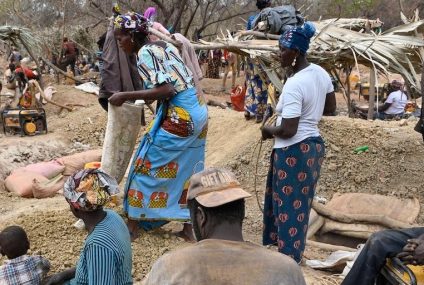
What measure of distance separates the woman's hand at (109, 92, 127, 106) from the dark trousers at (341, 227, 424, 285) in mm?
1846

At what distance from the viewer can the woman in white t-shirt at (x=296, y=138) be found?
11.3 feet

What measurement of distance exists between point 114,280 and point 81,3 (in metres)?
19.0

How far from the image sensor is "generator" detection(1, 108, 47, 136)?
9.01 m

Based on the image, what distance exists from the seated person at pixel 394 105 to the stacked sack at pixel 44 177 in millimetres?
5253

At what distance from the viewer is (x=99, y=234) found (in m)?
2.43

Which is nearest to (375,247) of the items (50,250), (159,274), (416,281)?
(416,281)

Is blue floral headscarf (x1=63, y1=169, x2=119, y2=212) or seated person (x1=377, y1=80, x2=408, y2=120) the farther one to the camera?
seated person (x1=377, y1=80, x2=408, y2=120)

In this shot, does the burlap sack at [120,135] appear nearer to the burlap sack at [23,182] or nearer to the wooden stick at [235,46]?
the wooden stick at [235,46]

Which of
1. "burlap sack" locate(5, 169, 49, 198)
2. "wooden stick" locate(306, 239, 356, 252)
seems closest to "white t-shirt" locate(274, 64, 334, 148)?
"wooden stick" locate(306, 239, 356, 252)

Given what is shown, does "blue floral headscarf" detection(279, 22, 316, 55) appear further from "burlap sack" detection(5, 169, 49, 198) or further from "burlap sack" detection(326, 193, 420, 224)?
"burlap sack" detection(5, 169, 49, 198)

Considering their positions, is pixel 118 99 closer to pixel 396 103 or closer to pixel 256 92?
pixel 256 92

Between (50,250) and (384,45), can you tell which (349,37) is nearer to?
(384,45)

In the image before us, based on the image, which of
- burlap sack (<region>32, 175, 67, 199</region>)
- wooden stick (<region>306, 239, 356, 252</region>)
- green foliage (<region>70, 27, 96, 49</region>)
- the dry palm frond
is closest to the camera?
wooden stick (<region>306, 239, 356, 252</region>)

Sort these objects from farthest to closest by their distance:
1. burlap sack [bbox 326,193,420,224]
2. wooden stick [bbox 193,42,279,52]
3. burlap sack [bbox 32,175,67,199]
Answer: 1. burlap sack [bbox 32,175,67,199]
2. wooden stick [bbox 193,42,279,52]
3. burlap sack [bbox 326,193,420,224]
